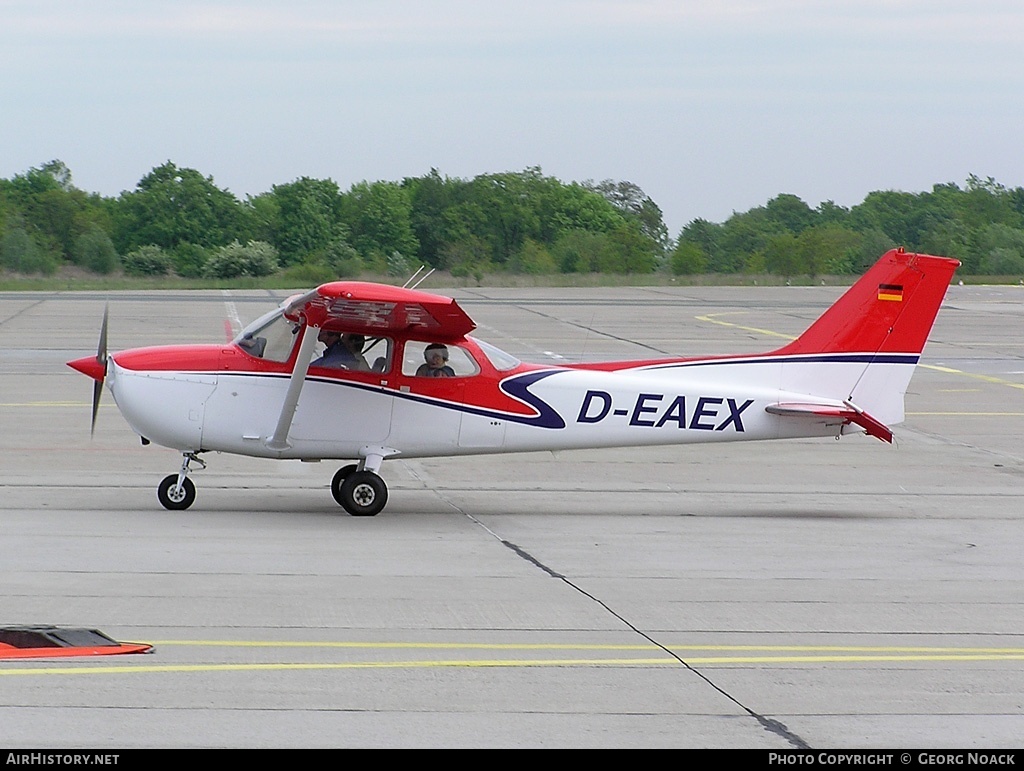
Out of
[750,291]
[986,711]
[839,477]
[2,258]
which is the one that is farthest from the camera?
[2,258]

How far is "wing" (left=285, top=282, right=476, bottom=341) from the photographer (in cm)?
1096

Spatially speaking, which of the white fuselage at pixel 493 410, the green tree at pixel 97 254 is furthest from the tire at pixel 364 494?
the green tree at pixel 97 254

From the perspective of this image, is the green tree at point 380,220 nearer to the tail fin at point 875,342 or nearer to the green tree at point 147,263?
the green tree at point 147,263

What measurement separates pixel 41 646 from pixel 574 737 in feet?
10.4

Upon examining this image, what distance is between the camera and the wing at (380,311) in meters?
11.0

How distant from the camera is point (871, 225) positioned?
9638 centimetres

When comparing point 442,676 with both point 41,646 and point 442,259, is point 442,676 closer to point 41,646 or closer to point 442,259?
point 41,646

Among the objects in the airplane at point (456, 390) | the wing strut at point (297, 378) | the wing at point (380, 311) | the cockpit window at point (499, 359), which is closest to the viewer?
the wing at point (380, 311)

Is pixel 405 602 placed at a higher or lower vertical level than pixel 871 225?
lower

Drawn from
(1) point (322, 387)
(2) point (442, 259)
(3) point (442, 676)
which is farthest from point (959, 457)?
(2) point (442, 259)

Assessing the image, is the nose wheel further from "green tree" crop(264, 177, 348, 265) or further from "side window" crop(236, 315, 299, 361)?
"green tree" crop(264, 177, 348, 265)

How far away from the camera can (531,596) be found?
902 cm

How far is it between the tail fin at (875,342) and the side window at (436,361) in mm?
3087

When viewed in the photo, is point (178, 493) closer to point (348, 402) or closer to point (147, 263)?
point (348, 402)
